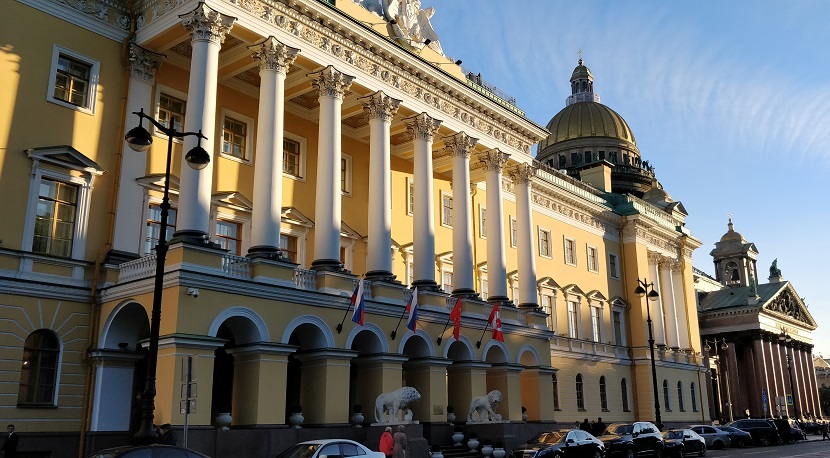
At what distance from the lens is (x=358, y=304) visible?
26.6m

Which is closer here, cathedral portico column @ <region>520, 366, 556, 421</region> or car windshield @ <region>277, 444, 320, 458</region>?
car windshield @ <region>277, 444, 320, 458</region>

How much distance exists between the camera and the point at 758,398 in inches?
3036

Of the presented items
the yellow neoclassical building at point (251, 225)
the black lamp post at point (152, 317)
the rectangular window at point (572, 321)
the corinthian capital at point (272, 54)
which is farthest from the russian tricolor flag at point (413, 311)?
the rectangular window at point (572, 321)

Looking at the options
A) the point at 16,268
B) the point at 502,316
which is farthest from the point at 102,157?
the point at 502,316

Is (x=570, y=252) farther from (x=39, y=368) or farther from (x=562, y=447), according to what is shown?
(x=39, y=368)

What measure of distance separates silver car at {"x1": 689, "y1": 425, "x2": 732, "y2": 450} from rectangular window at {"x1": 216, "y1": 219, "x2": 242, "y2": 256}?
2932 cm

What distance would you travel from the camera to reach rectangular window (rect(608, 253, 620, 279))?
55.3 m

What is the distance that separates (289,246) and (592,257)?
2773cm

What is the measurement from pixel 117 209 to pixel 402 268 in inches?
566

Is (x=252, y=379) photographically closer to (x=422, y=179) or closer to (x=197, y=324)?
(x=197, y=324)

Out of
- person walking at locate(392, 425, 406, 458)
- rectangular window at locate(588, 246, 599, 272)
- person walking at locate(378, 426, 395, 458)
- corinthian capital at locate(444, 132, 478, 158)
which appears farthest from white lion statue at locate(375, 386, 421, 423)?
rectangular window at locate(588, 246, 599, 272)

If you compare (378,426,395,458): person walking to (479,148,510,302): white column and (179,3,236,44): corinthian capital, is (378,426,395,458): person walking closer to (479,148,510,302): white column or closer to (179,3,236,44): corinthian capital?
(179,3,236,44): corinthian capital

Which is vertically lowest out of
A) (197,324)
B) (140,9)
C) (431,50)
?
(197,324)

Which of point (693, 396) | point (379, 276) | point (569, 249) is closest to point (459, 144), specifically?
point (379, 276)
